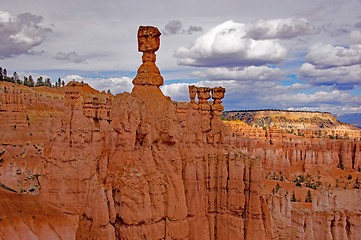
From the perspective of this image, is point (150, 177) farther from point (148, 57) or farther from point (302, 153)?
point (302, 153)

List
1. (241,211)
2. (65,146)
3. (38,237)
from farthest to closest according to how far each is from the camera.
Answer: (38,237), (65,146), (241,211)

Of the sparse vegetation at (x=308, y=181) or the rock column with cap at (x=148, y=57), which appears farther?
the sparse vegetation at (x=308, y=181)

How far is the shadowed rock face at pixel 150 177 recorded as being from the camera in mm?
8266

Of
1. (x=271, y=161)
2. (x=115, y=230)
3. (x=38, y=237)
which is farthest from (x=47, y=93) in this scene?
(x=115, y=230)

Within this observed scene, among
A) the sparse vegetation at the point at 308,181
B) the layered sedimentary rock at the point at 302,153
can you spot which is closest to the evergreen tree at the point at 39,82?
the layered sedimentary rock at the point at 302,153

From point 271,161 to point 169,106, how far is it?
62.5m

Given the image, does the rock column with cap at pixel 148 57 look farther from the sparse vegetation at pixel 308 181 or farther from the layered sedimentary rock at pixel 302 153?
the layered sedimentary rock at pixel 302 153

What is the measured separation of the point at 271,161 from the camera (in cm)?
6838

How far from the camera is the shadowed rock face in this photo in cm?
827

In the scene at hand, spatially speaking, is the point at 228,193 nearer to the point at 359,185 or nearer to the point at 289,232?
the point at 289,232

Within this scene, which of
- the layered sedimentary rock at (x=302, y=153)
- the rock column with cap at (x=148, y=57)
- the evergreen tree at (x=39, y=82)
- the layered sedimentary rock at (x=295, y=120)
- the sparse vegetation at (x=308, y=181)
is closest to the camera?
the rock column with cap at (x=148, y=57)

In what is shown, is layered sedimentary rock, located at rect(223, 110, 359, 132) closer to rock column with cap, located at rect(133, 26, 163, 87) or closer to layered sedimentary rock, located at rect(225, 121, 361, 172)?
layered sedimentary rock, located at rect(225, 121, 361, 172)

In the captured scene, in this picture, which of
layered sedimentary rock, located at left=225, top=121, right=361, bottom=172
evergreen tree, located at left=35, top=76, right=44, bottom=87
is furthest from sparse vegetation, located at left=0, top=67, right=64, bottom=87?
layered sedimentary rock, located at left=225, top=121, right=361, bottom=172

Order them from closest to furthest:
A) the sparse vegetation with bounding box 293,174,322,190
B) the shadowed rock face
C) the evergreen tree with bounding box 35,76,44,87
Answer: the shadowed rock face, the sparse vegetation with bounding box 293,174,322,190, the evergreen tree with bounding box 35,76,44,87
